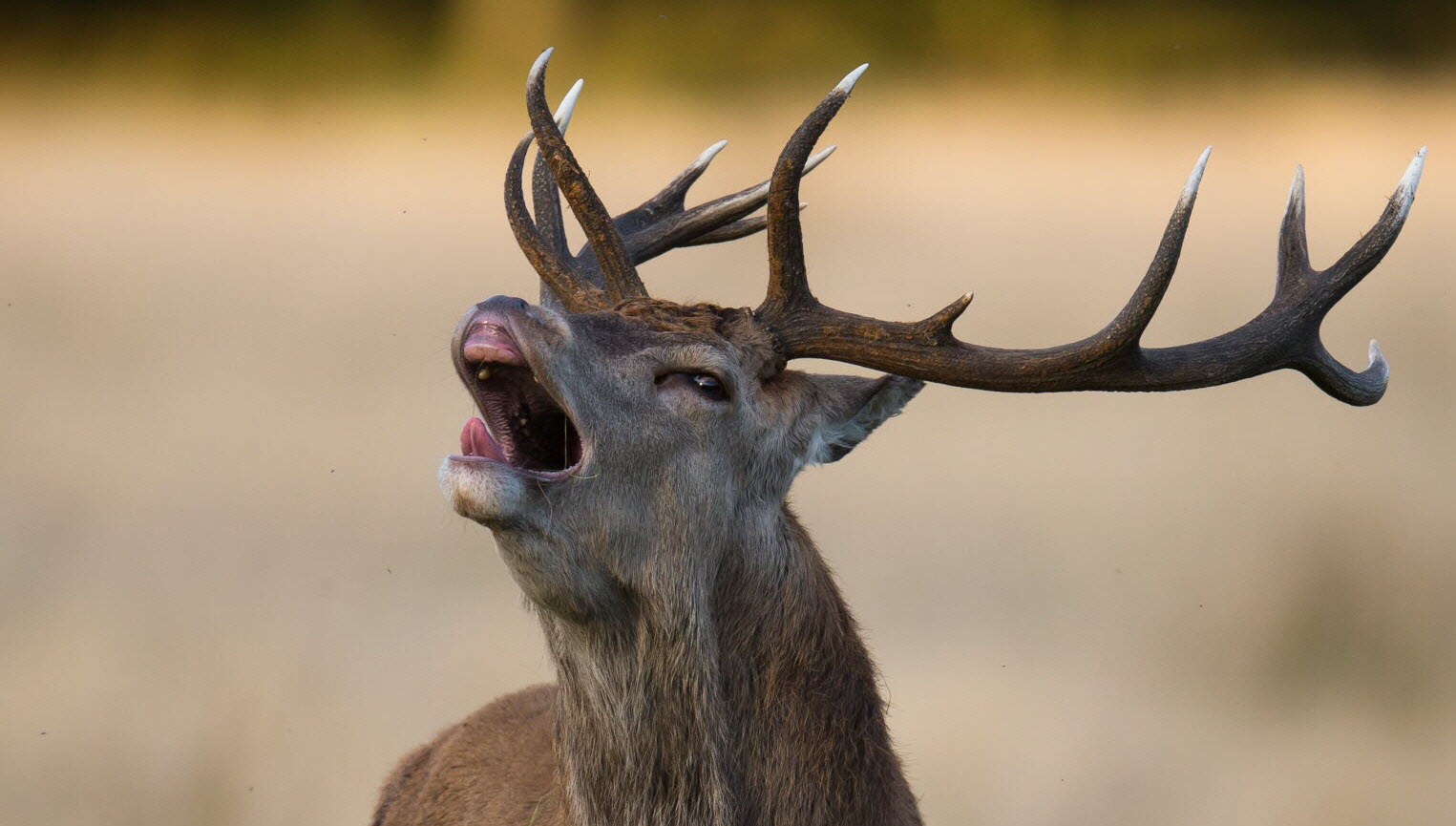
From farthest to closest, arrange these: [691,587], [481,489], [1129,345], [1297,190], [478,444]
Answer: [1297,190] < [1129,345] < [691,587] < [478,444] < [481,489]

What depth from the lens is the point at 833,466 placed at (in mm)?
5586

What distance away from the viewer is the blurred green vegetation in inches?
212

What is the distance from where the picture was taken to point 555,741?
11.0 feet

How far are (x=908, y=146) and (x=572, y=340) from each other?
2.92 meters

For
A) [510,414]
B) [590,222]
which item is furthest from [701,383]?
[590,222]

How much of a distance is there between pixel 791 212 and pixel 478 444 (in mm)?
799

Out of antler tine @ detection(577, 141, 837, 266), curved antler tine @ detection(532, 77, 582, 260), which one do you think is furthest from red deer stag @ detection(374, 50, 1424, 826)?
antler tine @ detection(577, 141, 837, 266)

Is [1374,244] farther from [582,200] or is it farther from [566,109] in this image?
[566,109]

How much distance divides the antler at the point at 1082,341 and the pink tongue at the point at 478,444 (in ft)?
2.24

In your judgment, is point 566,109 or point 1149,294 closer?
point 1149,294

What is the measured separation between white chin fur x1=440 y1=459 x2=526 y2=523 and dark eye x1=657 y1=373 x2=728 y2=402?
15.8 inches

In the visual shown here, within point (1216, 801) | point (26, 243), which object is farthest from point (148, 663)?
point (1216, 801)

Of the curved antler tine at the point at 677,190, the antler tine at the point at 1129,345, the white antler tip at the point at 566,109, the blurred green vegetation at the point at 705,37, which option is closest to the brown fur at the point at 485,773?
the antler tine at the point at 1129,345

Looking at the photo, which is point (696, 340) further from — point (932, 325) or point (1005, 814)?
point (1005, 814)
